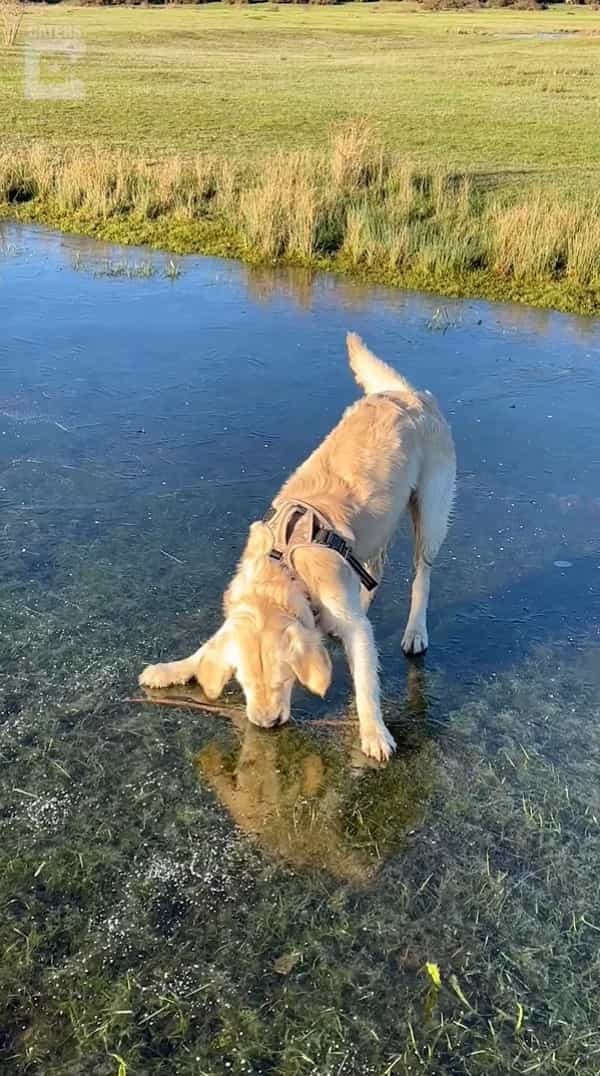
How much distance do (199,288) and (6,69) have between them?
27309mm

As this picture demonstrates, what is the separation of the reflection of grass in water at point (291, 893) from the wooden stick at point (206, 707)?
2.7 inches

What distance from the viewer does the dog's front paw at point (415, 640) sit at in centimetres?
439

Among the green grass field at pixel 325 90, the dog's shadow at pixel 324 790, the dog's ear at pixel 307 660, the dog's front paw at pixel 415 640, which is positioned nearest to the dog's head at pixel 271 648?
the dog's ear at pixel 307 660

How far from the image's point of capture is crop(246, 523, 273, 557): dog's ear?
3.57m

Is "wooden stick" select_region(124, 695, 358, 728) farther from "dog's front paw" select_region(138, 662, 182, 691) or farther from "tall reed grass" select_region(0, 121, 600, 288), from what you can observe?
"tall reed grass" select_region(0, 121, 600, 288)

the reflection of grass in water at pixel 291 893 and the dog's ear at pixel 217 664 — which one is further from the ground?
the dog's ear at pixel 217 664

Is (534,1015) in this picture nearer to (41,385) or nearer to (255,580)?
(255,580)

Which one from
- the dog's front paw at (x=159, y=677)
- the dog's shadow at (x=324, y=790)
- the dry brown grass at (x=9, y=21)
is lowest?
the dog's shadow at (x=324, y=790)

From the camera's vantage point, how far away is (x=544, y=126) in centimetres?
2345

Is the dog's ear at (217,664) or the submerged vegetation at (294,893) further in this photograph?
the dog's ear at (217,664)

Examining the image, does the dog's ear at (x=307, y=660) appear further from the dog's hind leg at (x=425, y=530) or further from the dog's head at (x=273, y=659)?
the dog's hind leg at (x=425, y=530)

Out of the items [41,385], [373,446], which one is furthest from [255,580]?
[41,385]

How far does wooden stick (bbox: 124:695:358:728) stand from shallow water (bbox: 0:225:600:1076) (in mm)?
38

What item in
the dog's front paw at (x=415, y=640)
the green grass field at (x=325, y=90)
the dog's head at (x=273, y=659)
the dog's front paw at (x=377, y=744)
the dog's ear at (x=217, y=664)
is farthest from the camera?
the green grass field at (x=325, y=90)
